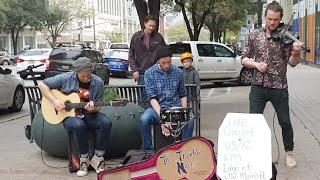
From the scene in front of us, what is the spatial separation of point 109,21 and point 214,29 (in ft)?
230

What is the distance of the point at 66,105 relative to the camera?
628cm

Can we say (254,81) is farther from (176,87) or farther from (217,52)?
(217,52)

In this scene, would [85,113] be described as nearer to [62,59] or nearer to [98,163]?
[98,163]

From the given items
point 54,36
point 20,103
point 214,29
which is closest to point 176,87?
point 20,103

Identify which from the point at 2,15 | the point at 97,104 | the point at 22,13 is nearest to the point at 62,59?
the point at 97,104

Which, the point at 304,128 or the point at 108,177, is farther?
the point at 304,128

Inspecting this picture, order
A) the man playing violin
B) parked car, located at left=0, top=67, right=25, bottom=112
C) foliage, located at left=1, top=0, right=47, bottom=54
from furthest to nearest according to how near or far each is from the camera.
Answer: foliage, located at left=1, top=0, right=47, bottom=54
parked car, located at left=0, top=67, right=25, bottom=112
the man playing violin

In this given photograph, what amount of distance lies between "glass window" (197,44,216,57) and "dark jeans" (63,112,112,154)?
43.2 feet

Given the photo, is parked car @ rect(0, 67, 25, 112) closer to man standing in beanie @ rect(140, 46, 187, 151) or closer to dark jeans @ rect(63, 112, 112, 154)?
dark jeans @ rect(63, 112, 112, 154)

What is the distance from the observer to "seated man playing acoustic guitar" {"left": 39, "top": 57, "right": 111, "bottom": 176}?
249 inches

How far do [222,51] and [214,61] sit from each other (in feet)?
2.22

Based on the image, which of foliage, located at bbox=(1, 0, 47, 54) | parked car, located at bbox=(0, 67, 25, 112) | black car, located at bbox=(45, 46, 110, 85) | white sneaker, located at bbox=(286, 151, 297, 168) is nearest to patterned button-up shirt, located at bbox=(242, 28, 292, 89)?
white sneaker, located at bbox=(286, 151, 297, 168)

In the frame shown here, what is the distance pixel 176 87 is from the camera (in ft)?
21.7

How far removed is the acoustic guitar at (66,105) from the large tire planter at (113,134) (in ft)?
2.03
